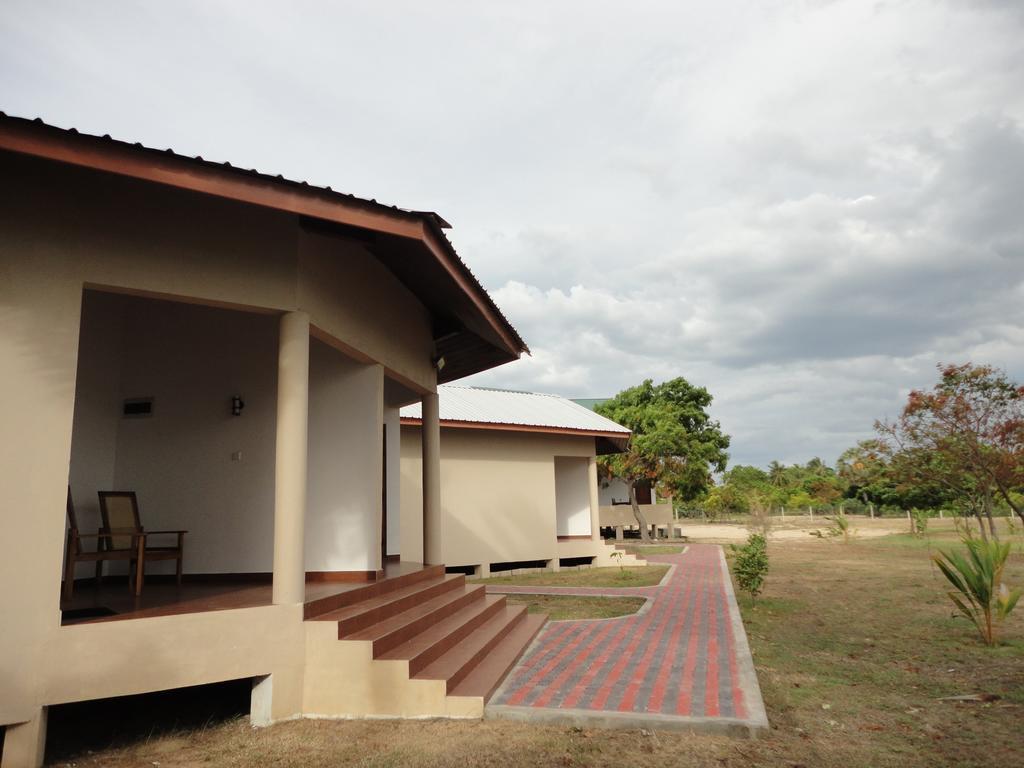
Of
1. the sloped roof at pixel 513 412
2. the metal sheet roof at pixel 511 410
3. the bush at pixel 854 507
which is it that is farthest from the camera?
the bush at pixel 854 507

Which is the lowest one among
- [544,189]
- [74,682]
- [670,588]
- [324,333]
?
[670,588]

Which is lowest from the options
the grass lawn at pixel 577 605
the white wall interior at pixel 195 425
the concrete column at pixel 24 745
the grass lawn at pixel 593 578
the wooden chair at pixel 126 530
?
the grass lawn at pixel 593 578

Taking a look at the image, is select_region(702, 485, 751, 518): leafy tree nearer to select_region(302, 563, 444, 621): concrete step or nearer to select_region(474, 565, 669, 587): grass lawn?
select_region(474, 565, 669, 587): grass lawn

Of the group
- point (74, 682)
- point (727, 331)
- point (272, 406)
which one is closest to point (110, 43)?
point (272, 406)

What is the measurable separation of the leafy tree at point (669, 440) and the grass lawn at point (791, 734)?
18.5 metres

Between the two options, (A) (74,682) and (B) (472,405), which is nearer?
(A) (74,682)

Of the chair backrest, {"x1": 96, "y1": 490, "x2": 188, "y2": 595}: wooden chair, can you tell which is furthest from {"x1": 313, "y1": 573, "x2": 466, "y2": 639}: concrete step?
the chair backrest

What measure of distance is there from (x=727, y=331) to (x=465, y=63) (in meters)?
15.1

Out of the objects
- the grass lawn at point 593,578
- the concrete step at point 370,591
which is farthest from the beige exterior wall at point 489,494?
the concrete step at point 370,591

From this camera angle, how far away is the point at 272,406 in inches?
277

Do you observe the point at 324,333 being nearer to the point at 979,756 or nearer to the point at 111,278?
the point at 111,278

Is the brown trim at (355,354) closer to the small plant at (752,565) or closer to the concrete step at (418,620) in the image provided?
the concrete step at (418,620)

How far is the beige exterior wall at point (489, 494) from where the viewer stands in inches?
553

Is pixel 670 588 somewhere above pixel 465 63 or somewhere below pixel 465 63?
below
